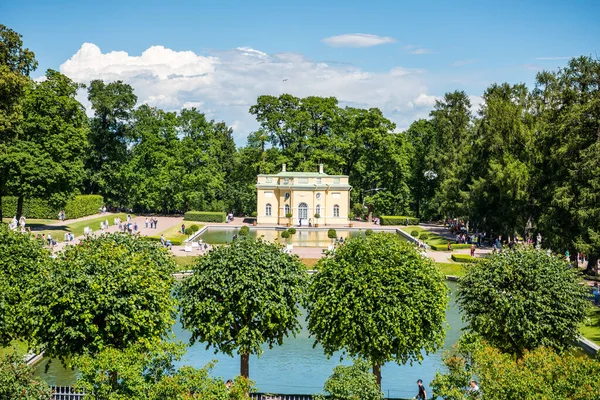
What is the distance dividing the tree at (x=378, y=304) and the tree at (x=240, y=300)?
1.07 meters

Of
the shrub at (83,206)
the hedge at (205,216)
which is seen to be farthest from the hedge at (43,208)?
the hedge at (205,216)

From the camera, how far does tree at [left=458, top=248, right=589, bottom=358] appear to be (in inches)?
760

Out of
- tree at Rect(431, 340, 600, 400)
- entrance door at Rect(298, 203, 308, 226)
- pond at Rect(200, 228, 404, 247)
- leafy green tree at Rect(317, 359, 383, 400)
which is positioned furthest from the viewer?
entrance door at Rect(298, 203, 308, 226)

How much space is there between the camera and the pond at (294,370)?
20672mm

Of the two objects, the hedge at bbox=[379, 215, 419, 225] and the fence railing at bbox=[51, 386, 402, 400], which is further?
the hedge at bbox=[379, 215, 419, 225]

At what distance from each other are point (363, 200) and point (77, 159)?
29.4 metres

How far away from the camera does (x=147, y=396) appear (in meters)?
15.0

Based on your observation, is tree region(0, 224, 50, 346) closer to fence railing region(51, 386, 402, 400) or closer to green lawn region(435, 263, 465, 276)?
fence railing region(51, 386, 402, 400)

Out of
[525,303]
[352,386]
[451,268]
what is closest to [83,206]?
[451,268]

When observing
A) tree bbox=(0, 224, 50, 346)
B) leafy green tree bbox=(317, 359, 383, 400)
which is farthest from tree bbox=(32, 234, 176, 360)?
leafy green tree bbox=(317, 359, 383, 400)

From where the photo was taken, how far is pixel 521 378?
47.5 feet

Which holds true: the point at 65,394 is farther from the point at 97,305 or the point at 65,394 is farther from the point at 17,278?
the point at 17,278

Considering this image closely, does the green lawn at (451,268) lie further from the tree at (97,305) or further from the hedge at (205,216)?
the hedge at (205,216)

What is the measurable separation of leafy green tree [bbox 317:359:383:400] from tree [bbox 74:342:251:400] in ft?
6.81
